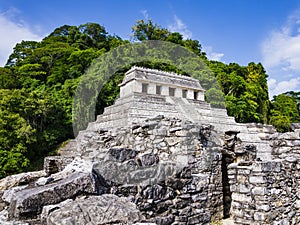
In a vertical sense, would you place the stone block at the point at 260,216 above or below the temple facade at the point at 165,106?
below

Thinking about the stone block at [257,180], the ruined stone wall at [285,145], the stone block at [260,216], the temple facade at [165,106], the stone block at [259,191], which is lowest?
the stone block at [260,216]

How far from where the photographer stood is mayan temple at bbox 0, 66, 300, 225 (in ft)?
6.73

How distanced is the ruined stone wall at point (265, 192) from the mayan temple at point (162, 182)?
0.05 feet

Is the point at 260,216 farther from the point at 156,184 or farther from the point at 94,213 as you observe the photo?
the point at 94,213

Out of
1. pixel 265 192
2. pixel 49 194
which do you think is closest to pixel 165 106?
pixel 265 192

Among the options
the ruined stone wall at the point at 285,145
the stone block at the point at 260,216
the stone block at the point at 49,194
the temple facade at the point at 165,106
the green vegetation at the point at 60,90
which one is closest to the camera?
the stone block at the point at 49,194

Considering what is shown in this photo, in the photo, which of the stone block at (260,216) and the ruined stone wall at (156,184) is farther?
the stone block at (260,216)

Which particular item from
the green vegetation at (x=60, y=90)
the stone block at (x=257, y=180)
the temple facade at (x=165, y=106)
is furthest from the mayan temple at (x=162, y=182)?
the green vegetation at (x=60, y=90)

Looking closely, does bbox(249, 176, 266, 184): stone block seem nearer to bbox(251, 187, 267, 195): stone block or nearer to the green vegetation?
bbox(251, 187, 267, 195): stone block

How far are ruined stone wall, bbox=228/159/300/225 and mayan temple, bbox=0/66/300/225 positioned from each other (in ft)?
0.05

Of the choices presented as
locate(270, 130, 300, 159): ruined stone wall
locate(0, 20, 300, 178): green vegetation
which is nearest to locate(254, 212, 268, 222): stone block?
locate(270, 130, 300, 159): ruined stone wall

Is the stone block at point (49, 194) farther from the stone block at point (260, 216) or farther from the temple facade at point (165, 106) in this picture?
the temple facade at point (165, 106)

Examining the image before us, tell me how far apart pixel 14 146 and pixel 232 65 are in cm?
3079

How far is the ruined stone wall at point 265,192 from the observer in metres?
4.02
